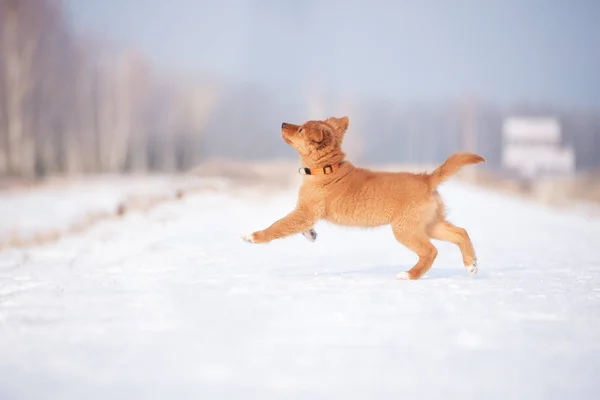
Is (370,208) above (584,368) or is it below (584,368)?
above

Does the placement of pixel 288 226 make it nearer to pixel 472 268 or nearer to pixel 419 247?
pixel 419 247

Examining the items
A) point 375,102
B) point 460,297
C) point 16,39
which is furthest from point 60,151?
point 460,297

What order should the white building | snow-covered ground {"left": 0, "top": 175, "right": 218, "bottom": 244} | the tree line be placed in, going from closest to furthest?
snow-covered ground {"left": 0, "top": 175, "right": 218, "bottom": 244} < the tree line < the white building

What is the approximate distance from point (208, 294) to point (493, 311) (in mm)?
1228

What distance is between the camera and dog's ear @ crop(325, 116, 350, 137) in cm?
321

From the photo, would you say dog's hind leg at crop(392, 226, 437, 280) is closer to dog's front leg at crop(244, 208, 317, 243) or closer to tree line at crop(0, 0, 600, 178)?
dog's front leg at crop(244, 208, 317, 243)

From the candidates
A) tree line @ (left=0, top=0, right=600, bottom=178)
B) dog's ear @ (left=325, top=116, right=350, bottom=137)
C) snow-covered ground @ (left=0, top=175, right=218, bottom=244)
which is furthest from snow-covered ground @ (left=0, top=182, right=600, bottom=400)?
tree line @ (left=0, top=0, right=600, bottom=178)

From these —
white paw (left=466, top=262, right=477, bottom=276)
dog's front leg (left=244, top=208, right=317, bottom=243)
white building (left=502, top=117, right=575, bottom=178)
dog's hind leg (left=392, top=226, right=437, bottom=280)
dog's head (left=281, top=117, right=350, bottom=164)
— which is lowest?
white building (left=502, top=117, right=575, bottom=178)

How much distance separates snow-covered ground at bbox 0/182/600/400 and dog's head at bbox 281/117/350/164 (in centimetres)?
65

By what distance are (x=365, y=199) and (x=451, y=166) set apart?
17.9 inches

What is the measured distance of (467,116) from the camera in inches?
798

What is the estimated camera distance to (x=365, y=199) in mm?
3062

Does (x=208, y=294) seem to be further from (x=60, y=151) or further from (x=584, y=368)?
(x=60, y=151)

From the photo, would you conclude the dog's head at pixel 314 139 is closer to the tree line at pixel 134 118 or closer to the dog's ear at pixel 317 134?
the dog's ear at pixel 317 134
